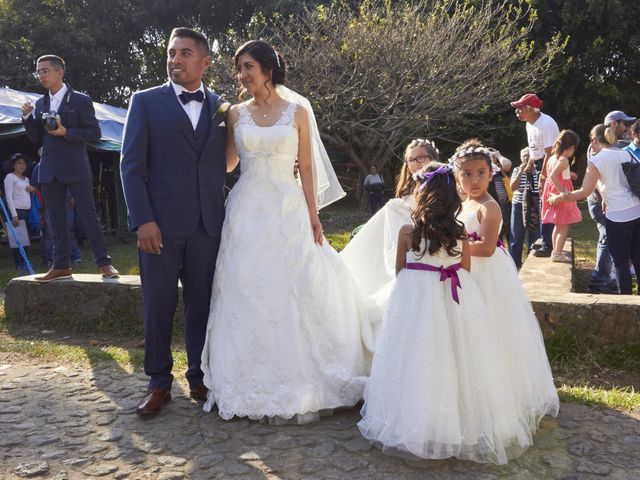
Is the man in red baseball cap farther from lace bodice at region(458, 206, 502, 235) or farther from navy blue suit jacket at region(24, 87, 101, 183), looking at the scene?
navy blue suit jacket at region(24, 87, 101, 183)

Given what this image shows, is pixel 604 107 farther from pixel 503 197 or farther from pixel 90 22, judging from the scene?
pixel 90 22

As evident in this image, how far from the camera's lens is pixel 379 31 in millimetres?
16297

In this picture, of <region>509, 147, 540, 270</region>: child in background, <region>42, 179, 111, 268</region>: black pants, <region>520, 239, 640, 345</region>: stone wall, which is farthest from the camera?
<region>509, 147, 540, 270</region>: child in background

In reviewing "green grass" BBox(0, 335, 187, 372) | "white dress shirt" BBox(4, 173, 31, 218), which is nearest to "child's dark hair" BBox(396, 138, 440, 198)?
"green grass" BBox(0, 335, 187, 372)

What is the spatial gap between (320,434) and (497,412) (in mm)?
944

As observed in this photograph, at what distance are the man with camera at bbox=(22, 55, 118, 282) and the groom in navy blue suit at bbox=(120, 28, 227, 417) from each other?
2314 mm

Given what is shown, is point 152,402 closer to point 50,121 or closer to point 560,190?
point 50,121

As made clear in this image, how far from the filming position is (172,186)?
3.80 m

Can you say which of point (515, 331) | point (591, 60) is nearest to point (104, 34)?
point (591, 60)

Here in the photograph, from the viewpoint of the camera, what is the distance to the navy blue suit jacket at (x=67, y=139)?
19.2 ft

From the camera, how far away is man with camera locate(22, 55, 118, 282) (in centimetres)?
585

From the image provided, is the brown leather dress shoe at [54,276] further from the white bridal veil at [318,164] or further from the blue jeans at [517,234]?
the blue jeans at [517,234]

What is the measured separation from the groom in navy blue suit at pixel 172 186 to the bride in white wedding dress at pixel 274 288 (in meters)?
0.13

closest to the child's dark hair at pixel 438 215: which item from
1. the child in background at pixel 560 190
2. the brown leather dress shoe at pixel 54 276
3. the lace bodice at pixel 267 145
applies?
the lace bodice at pixel 267 145
